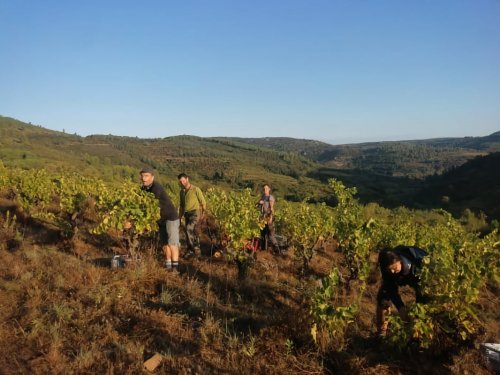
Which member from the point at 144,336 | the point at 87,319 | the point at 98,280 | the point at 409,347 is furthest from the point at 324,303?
the point at 98,280

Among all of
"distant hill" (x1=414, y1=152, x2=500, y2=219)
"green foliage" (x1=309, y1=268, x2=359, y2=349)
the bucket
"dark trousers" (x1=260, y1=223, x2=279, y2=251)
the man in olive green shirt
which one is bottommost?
"distant hill" (x1=414, y1=152, x2=500, y2=219)

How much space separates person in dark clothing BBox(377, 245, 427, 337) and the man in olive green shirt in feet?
13.3

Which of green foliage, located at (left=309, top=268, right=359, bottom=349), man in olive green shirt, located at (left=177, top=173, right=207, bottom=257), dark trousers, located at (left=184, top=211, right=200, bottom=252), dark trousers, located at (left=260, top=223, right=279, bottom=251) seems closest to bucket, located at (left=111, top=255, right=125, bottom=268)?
man in olive green shirt, located at (left=177, top=173, right=207, bottom=257)

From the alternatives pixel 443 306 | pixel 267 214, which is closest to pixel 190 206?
pixel 267 214

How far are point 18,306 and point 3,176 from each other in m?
9.64

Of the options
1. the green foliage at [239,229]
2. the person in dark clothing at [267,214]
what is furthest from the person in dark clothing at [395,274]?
the person in dark clothing at [267,214]

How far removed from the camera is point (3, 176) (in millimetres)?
12586

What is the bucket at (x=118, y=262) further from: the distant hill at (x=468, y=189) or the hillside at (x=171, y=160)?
the distant hill at (x=468, y=189)

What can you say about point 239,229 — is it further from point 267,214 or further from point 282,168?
point 282,168

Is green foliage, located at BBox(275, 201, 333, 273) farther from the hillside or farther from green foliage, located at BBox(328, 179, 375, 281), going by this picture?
the hillside

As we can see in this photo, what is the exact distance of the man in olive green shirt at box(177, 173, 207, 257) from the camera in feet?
25.2

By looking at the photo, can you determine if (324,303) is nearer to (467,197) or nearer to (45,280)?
(45,280)

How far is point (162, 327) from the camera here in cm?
454

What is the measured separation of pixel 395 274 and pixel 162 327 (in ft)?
10.0
